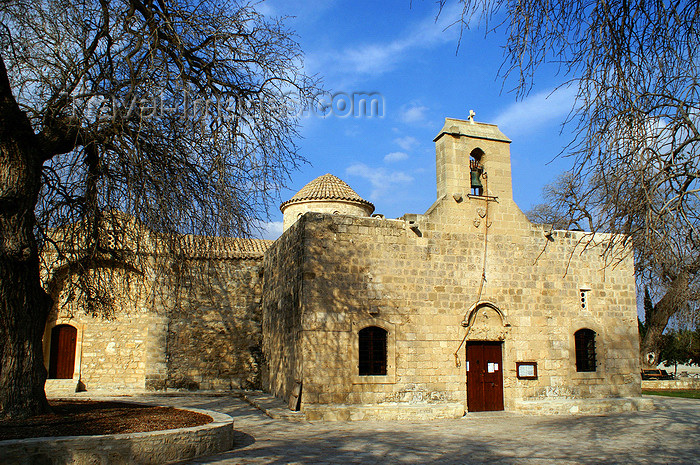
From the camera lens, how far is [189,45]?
7738 millimetres

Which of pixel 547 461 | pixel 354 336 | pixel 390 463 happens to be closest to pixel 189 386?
pixel 354 336

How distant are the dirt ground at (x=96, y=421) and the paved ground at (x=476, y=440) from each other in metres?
0.87

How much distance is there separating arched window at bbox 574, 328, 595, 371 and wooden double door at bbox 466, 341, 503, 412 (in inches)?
89.6

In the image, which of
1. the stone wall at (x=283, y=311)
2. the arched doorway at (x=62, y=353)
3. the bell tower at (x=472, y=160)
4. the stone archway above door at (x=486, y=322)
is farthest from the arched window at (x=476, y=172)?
the arched doorway at (x=62, y=353)

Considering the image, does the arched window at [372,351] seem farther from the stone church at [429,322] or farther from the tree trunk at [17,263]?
the tree trunk at [17,263]

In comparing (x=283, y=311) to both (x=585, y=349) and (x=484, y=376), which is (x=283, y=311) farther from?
(x=585, y=349)

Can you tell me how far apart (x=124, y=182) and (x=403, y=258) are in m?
6.39

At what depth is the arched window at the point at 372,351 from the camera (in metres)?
11.8

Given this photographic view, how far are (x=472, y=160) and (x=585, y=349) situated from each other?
562cm

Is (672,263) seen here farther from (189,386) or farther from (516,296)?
(189,386)

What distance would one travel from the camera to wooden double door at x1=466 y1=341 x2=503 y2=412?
12.5m

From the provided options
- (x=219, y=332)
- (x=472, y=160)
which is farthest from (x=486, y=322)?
(x=219, y=332)

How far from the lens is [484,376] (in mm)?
12695

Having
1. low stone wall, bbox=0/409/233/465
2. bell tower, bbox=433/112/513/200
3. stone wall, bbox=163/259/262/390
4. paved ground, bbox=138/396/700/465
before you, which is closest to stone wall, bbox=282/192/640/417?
bell tower, bbox=433/112/513/200
